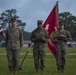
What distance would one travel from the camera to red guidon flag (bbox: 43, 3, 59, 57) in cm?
1578

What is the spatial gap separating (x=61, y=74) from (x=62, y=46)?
1276mm

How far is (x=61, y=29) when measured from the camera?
561 inches

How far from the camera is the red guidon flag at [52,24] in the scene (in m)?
15.8

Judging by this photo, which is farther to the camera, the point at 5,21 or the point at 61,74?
the point at 5,21

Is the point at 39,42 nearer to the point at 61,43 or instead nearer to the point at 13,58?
the point at 61,43

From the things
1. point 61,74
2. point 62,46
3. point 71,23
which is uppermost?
point 71,23

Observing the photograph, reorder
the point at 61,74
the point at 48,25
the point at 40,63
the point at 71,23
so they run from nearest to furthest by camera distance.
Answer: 1. the point at 61,74
2. the point at 40,63
3. the point at 48,25
4. the point at 71,23

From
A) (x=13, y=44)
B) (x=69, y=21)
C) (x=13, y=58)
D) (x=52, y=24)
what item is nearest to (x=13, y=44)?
(x=13, y=44)

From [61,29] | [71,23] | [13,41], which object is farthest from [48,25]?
[71,23]

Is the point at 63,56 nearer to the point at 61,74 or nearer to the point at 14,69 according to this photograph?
the point at 61,74

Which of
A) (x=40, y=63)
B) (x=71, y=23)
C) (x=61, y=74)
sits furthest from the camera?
(x=71, y=23)

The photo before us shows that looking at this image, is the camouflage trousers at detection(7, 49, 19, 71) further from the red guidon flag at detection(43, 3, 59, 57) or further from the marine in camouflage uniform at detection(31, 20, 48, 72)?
the red guidon flag at detection(43, 3, 59, 57)

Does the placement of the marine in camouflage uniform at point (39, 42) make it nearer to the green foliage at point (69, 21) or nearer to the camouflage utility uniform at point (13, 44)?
the camouflage utility uniform at point (13, 44)

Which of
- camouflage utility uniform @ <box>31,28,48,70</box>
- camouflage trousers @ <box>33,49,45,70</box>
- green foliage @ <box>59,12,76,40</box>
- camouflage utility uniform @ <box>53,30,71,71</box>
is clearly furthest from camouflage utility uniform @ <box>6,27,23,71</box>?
green foliage @ <box>59,12,76,40</box>
